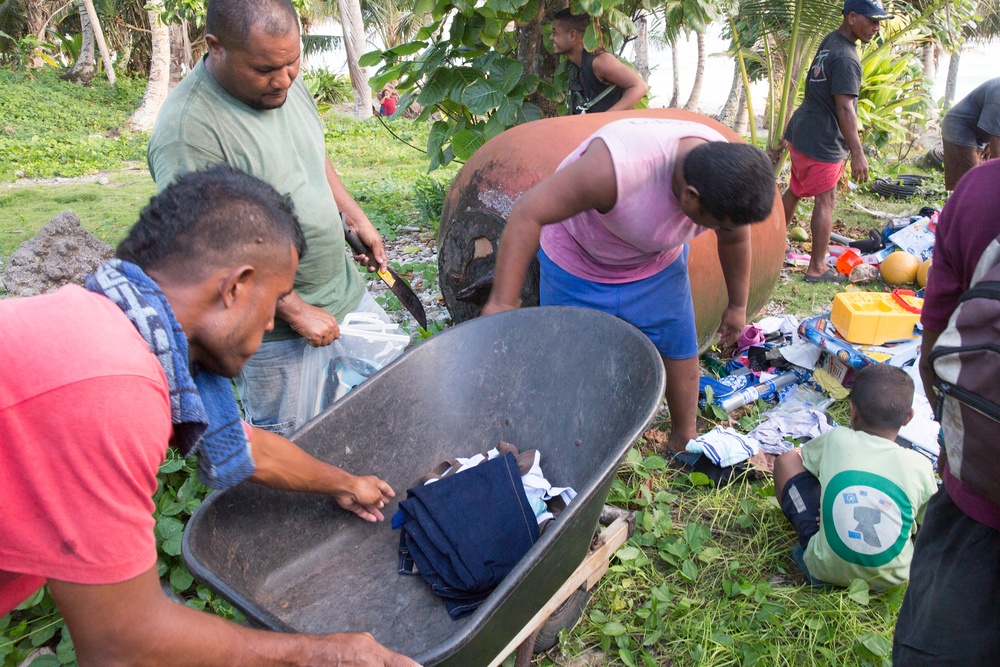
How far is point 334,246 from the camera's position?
2.37 metres

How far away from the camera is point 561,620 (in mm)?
2143

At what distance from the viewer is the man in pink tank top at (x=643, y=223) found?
2.03 meters

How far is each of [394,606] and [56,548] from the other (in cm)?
116

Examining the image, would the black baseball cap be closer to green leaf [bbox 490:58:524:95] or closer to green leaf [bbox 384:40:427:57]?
green leaf [bbox 490:58:524:95]

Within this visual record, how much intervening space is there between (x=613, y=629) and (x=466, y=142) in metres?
3.73

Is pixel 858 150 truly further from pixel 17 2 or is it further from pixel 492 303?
pixel 17 2

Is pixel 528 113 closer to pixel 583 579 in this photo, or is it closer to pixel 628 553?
pixel 628 553

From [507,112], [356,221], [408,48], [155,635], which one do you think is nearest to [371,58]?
[408,48]

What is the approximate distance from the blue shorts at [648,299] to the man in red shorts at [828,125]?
281 centimetres

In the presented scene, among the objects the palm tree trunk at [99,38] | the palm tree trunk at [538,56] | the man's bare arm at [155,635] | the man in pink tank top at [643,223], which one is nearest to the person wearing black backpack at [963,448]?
the man in pink tank top at [643,223]

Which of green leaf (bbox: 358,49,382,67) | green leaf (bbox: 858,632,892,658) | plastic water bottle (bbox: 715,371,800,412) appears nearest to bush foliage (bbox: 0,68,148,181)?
green leaf (bbox: 358,49,382,67)

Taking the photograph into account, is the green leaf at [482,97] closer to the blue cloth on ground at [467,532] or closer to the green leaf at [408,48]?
the green leaf at [408,48]

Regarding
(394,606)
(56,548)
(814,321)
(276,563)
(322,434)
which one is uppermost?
(56,548)

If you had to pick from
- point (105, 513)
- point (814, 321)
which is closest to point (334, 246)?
point (105, 513)
